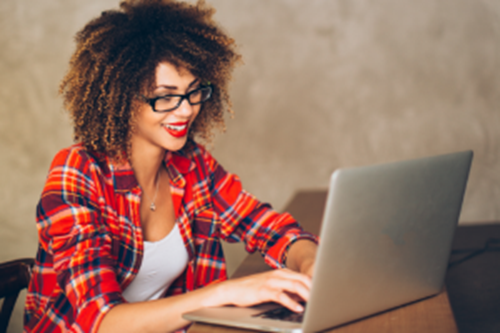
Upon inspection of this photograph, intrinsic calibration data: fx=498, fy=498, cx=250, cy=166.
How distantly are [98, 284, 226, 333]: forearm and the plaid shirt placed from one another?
0.03m

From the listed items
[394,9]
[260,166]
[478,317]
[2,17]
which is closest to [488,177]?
[394,9]

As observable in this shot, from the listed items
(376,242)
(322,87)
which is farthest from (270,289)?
(322,87)

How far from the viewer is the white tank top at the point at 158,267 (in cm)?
122

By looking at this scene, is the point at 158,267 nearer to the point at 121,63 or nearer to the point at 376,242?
the point at 121,63

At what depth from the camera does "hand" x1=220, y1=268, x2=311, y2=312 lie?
0.80 metres

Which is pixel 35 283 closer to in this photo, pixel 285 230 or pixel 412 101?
pixel 285 230

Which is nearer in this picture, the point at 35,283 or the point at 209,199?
the point at 35,283

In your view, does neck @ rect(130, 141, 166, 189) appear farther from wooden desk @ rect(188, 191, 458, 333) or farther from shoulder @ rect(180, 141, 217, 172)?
wooden desk @ rect(188, 191, 458, 333)

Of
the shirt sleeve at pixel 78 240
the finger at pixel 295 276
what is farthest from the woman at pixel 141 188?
the finger at pixel 295 276

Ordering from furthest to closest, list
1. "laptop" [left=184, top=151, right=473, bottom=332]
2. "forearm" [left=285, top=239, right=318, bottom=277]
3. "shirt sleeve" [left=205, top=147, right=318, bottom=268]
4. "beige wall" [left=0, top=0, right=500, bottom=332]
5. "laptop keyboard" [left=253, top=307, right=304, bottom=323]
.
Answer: "beige wall" [left=0, top=0, right=500, bottom=332] → "shirt sleeve" [left=205, top=147, right=318, bottom=268] → "forearm" [left=285, top=239, right=318, bottom=277] → "laptop keyboard" [left=253, top=307, right=304, bottom=323] → "laptop" [left=184, top=151, right=473, bottom=332]

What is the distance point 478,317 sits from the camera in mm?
1184

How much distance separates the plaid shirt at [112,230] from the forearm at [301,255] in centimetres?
2

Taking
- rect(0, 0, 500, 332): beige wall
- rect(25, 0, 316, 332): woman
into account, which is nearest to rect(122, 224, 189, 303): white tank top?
rect(25, 0, 316, 332): woman

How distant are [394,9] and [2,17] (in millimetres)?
2093
